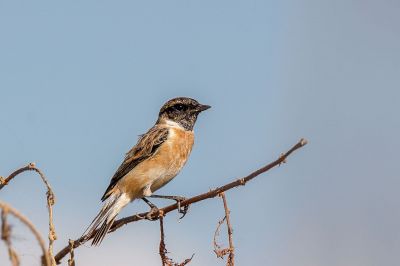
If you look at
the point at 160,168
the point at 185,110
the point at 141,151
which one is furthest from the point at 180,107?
the point at 160,168

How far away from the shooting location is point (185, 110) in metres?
8.41

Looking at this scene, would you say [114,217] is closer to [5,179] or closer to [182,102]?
[182,102]

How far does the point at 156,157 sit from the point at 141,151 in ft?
1.03

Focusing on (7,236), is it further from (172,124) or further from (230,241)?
(172,124)

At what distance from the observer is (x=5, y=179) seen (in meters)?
3.16

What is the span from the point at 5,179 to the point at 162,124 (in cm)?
558

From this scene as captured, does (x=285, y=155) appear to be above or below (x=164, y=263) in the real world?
above

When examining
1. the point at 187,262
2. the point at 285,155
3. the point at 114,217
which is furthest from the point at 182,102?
the point at 285,155

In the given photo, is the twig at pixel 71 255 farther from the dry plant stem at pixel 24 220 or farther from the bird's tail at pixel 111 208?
the bird's tail at pixel 111 208

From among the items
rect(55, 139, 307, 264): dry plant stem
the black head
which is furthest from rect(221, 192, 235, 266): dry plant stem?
the black head

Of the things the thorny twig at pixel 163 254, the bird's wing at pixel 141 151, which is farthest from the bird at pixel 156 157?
the thorny twig at pixel 163 254

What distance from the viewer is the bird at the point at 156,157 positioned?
7383 mm

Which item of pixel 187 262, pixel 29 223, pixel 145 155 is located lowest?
pixel 187 262

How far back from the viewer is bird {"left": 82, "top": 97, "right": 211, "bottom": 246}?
24.2 feet
